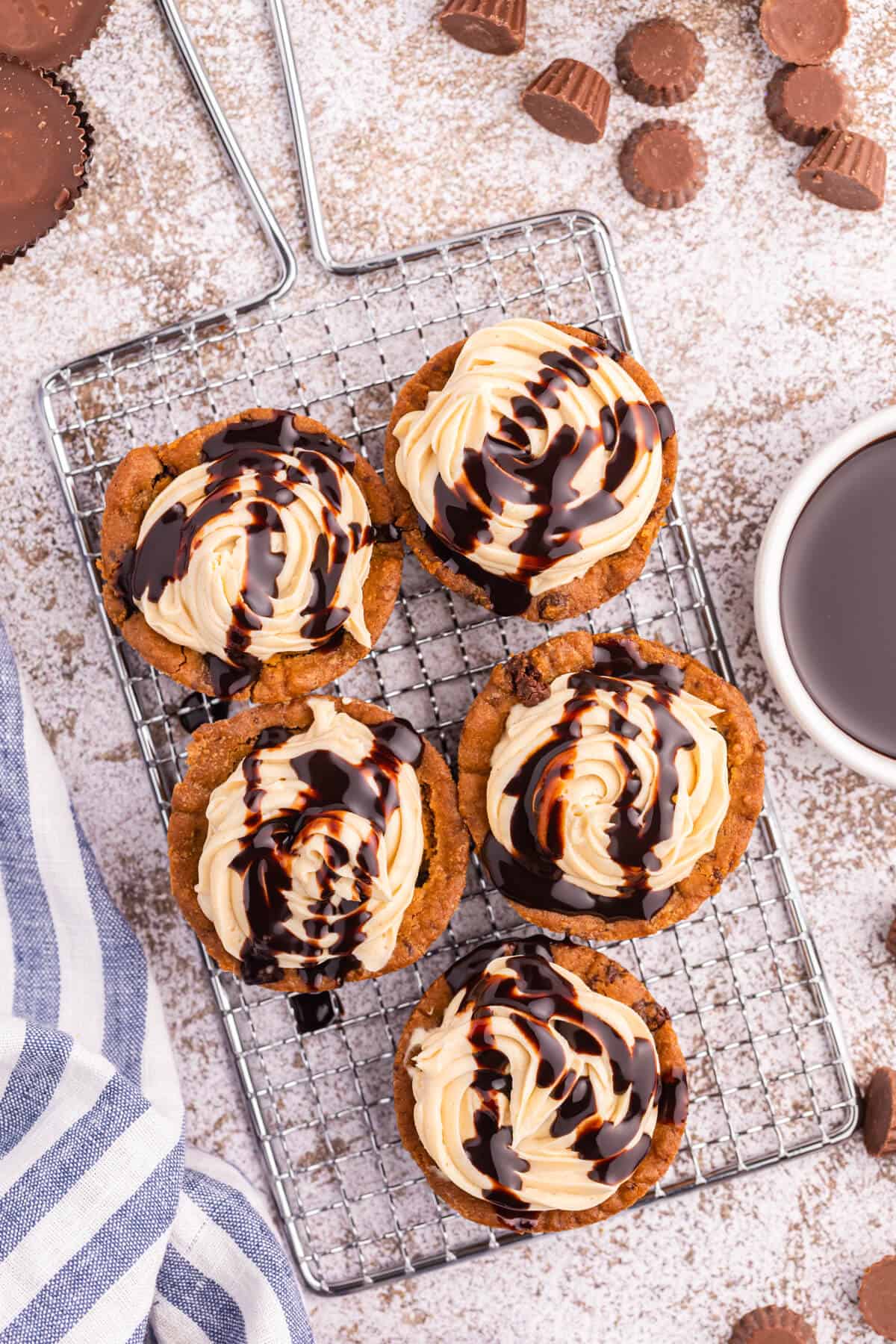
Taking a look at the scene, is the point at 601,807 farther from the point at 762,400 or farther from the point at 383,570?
the point at 762,400

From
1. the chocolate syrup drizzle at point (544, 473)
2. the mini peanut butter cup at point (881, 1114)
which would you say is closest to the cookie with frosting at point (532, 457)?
the chocolate syrup drizzle at point (544, 473)

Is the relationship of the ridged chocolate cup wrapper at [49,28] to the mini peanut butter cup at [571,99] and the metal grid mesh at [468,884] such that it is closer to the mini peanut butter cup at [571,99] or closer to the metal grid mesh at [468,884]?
the metal grid mesh at [468,884]

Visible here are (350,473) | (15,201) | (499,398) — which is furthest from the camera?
(15,201)

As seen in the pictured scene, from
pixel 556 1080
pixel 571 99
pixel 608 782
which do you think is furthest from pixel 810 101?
pixel 556 1080

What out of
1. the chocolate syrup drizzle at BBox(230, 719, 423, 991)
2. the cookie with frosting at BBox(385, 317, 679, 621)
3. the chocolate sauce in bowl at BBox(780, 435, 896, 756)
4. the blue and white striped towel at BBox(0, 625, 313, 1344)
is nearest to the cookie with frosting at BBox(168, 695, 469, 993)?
the chocolate syrup drizzle at BBox(230, 719, 423, 991)

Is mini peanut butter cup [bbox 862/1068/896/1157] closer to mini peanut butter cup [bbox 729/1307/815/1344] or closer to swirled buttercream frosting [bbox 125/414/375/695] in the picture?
mini peanut butter cup [bbox 729/1307/815/1344]

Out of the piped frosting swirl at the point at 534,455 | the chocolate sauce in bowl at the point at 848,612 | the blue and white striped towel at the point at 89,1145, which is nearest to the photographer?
the piped frosting swirl at the point at 534,455

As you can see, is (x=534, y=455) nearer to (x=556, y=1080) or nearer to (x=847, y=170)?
(x=847, y=170)

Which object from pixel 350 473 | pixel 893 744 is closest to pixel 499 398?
pixel 350 473
